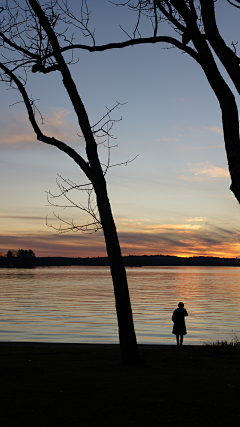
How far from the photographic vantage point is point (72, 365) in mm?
10039

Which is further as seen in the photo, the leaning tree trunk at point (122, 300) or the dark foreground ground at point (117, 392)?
the leaning tree trunk at point (122, 300)

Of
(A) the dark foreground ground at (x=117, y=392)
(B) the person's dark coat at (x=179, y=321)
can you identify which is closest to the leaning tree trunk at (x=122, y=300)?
(A) the dark foreground ground at (x=117, y=392)

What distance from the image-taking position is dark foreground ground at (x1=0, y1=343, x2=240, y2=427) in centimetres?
595

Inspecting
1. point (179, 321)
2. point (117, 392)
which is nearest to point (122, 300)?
point (117, 392)

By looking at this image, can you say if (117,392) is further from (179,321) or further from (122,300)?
(179,321)

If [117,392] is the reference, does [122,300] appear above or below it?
above

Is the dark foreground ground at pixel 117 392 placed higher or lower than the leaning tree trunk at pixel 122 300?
lower

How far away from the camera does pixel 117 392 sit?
7.32 m

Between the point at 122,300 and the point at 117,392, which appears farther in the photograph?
the point at 122,300

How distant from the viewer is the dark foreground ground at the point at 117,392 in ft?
19.5

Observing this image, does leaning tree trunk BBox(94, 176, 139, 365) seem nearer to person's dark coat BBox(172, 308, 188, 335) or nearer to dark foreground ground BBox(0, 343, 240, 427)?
dark foreground ground BBox(0, 343, 240, 427)

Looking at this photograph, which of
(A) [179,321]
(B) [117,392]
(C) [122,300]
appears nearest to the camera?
(B) [117,392]

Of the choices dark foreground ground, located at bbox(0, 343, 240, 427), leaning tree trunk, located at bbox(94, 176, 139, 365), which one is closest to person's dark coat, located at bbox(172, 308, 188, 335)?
dark foreground ground, located at bbox(0, 343, 240, 427)

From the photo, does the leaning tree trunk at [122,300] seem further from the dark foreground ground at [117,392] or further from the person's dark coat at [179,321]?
the person's dark coat at [179,321]
